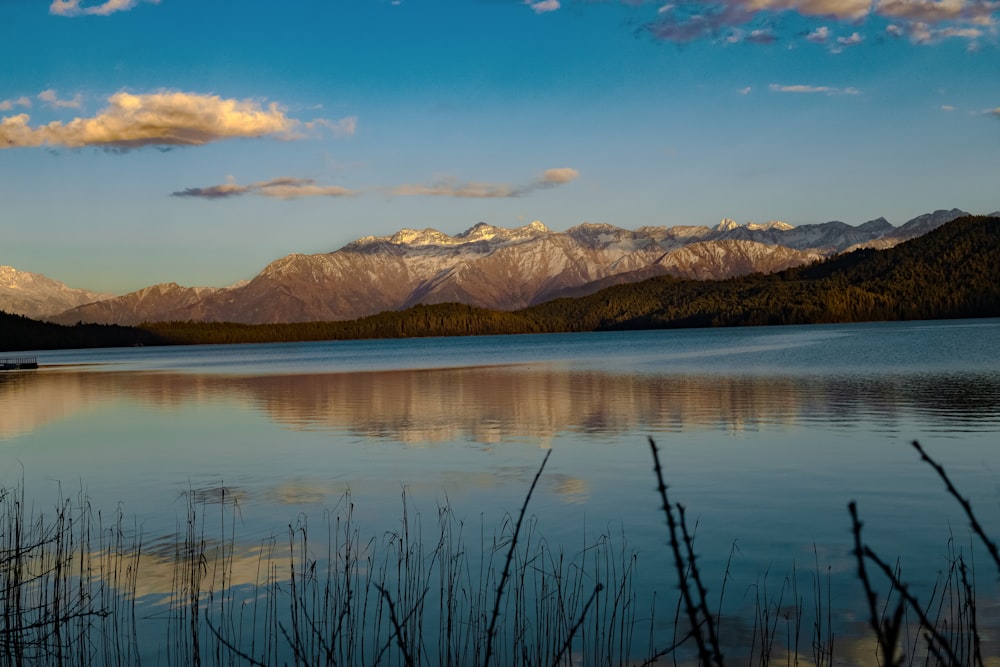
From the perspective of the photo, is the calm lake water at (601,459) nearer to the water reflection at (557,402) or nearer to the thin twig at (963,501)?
the water reflection at (557,402)

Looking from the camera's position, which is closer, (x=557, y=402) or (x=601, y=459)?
(x=601, y=459)

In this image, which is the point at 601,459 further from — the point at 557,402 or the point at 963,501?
the point at 963,501

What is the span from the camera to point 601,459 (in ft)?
87.9

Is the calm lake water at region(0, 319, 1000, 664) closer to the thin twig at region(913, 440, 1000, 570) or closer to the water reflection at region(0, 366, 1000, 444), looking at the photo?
the water reflection at region(0, 366, 1000, 444)

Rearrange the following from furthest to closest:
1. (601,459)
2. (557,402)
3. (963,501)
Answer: (557,402) → (601,459) → (963,501)

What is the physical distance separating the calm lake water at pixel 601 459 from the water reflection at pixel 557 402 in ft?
0.80

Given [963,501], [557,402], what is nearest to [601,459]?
[557,402]

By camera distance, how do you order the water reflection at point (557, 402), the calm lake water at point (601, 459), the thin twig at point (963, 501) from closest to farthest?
the thin twig at point (963, 501) → the calm lake water at point (601, 459) → the water reflection at point (557, 402)

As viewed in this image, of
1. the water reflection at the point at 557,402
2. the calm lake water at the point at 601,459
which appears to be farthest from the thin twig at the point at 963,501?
the water reflection at the point at 557,402

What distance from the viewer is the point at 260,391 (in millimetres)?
64000

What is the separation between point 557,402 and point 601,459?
65.7ft

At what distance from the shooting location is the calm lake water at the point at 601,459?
16688 mm

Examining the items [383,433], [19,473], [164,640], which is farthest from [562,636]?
[383,433]

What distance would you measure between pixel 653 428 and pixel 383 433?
34.5 feet
